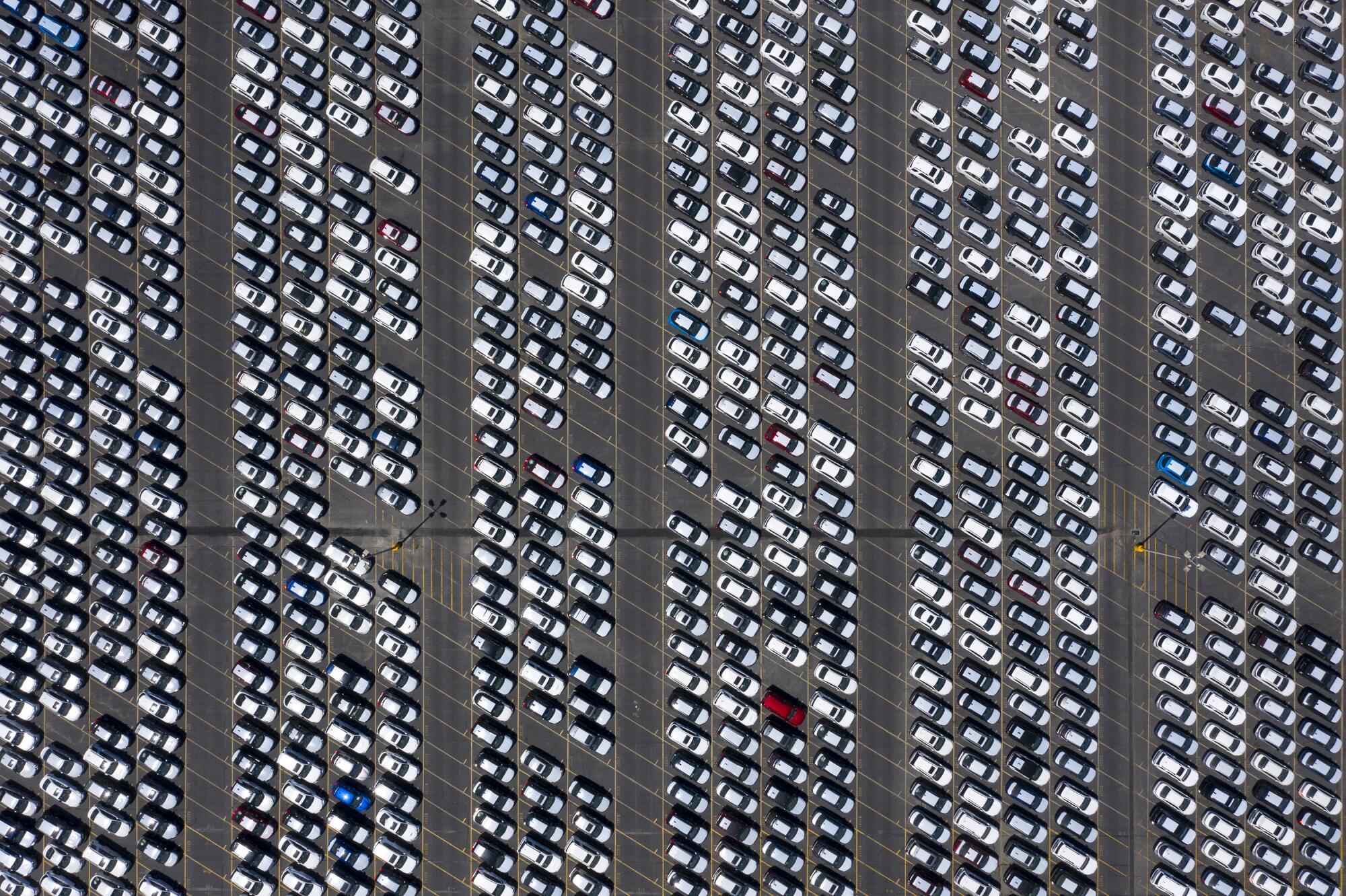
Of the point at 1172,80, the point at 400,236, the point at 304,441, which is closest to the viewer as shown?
the point at 304,441

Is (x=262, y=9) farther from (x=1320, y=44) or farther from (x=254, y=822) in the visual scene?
(x=1320, y=44)

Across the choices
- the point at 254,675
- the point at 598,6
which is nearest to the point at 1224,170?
the point at 598,6

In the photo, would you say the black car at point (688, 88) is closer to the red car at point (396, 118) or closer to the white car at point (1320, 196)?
the red car at point (396, 118)

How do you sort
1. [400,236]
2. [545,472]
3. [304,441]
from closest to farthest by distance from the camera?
[304,441] < [545,472] < [400,236]

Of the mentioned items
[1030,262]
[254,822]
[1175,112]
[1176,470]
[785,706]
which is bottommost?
[254,822]

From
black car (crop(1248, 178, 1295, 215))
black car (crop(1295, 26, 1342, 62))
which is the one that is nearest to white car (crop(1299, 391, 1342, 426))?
black car (crop(1248, 178, 1295, 215))

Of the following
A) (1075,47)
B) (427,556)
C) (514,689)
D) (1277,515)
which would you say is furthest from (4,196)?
(1277,515)

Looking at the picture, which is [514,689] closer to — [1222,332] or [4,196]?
[4,196]
